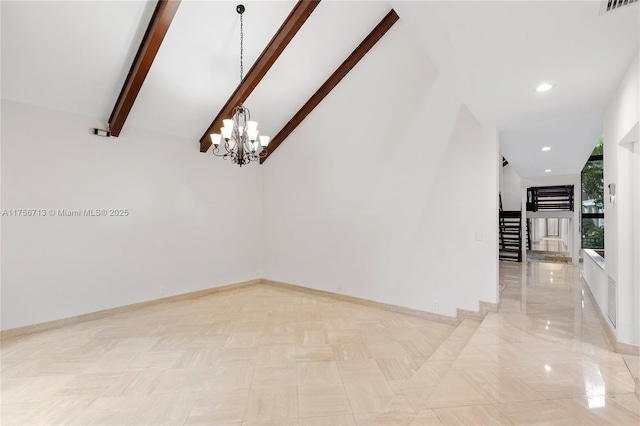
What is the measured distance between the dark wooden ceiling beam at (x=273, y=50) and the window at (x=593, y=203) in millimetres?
9089

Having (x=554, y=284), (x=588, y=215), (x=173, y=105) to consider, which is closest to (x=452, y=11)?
(x=173, y=105)

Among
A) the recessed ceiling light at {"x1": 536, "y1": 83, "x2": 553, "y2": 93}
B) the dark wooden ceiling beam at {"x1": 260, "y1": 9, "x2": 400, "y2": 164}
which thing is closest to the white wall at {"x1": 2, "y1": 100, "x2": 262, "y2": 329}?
the dark wooden ceiling beam at {"x1": 260, "y1": 9, "x2": 400, "y2": 164}

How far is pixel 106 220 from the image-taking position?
460 centimetres

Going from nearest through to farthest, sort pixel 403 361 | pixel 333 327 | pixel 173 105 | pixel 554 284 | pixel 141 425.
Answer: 1. pixel 141 425
2. pixel 403 361
3. pixel 333 327
4. pixel 173 105
5. pixel 554 284

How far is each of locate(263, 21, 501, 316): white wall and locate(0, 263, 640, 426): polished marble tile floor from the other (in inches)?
26.8

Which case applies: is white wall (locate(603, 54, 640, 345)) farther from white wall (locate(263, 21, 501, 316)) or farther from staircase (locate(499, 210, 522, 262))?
staircase (locate(499, 210, 522, 262))

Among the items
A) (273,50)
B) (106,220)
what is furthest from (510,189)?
(106,220)

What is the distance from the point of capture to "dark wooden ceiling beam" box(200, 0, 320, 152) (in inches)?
151

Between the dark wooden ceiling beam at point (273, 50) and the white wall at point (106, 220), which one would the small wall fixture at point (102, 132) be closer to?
the white wall at point (106, 220)

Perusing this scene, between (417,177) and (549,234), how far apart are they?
19519mm

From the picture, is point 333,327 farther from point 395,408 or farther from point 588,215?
point 588,215

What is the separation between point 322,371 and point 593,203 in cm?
992

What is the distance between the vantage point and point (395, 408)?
2221 millimetres

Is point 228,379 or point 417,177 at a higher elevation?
point 417,177
